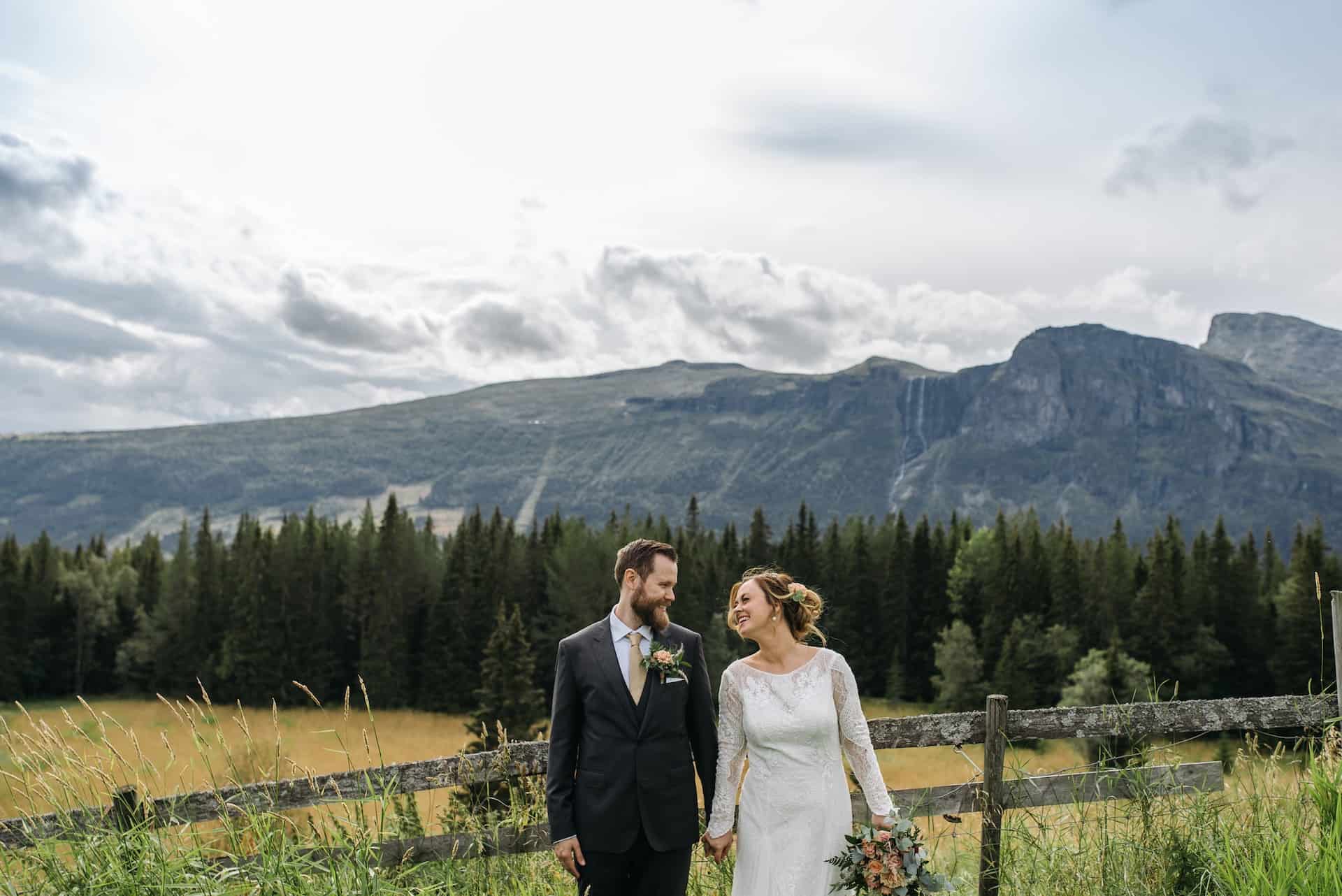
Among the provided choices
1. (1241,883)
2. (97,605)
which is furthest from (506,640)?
(97,605)

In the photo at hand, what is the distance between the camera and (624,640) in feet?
16.5

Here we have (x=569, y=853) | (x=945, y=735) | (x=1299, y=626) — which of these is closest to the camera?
(x=569, y=853)

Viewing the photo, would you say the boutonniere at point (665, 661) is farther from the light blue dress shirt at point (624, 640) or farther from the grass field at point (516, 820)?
the grass field at point (516, 820)

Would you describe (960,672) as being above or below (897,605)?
below

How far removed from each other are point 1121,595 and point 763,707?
230ft

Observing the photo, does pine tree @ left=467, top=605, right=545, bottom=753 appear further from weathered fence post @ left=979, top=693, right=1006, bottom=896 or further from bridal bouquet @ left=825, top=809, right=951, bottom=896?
bridal bouquet @ left=825, top=809, right=951, bottom=896

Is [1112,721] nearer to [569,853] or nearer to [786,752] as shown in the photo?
[786,752]

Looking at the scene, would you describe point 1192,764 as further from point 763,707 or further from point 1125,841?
point 763,707

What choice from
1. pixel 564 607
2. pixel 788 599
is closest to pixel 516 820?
pixel 788 599

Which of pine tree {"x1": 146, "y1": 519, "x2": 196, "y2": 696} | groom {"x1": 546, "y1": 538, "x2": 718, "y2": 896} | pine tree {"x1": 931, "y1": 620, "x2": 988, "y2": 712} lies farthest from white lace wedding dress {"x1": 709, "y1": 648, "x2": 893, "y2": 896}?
pine tree {"x1": 146, "y1": 519, "x2": 196, "y2": 696}

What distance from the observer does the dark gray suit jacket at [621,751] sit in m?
4.79

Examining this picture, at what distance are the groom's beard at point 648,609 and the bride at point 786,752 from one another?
37 cm

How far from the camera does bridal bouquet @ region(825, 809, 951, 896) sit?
4.54 meters

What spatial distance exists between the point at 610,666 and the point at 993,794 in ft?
→ 8.04
